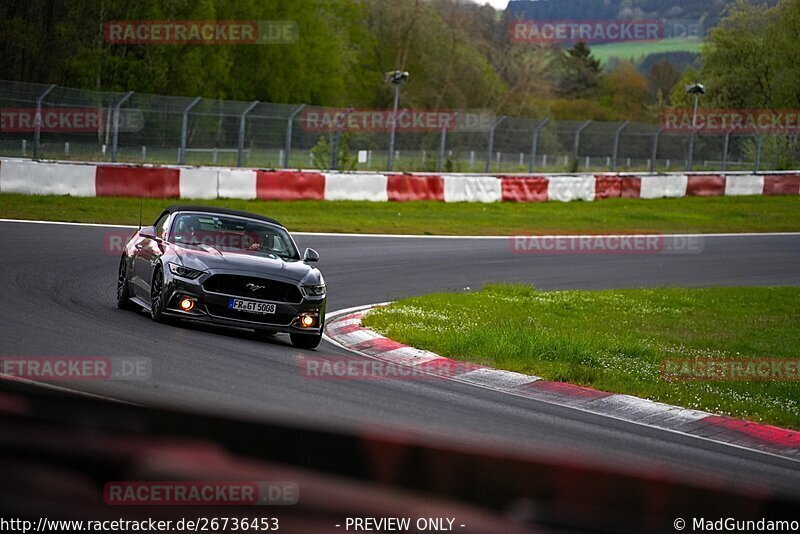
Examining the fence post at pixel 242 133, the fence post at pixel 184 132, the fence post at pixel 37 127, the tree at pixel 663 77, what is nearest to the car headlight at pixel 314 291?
the fence post at pixel 37 127

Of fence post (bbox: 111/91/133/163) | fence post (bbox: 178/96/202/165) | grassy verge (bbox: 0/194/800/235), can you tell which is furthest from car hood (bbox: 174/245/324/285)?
fence post (bbox: 178/96/202/165)

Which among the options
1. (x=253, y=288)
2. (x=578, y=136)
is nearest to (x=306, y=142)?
(x=578, y=136)

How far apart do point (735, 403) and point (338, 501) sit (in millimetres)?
7207

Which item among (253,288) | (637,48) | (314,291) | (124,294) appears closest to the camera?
(253,288)

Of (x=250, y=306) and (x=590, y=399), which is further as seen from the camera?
(x=250, y=306)

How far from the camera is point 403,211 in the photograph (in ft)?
94.6

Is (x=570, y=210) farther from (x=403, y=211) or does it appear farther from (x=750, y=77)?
(x=750, y=77)

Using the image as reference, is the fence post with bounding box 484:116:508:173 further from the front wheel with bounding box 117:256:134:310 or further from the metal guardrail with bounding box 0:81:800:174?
the front wheel with bounding box 117:256:134:310

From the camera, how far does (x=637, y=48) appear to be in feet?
602

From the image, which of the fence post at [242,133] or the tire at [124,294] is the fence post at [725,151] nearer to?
the fence post at [242,133]

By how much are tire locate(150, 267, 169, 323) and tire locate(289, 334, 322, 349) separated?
4.33ft

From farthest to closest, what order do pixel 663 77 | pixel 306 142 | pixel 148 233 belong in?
pixel 663 77 → pixel 306 142 → pixel 148 233

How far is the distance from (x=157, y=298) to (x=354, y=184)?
57.8ft

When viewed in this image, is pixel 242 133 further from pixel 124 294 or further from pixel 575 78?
pixel 575 78
